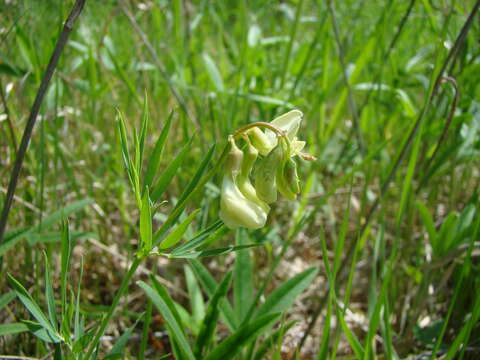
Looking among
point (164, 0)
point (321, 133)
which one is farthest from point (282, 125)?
point (164, 0)

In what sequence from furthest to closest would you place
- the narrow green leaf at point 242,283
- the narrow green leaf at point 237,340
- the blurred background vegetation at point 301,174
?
the blurred background vegetation at point 301,174
the narrow green leaf at point 242,283
the narrow green leaf at point 237,340

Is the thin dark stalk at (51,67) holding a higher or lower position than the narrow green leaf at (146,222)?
higher

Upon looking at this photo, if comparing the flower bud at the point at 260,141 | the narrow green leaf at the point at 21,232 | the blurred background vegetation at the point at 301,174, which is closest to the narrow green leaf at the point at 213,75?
the blurred background vegetation at the point at 301,174

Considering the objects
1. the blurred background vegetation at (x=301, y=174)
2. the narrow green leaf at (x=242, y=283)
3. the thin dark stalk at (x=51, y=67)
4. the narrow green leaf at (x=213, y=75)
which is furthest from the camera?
the narrow green leaf at (x=213, y=75)

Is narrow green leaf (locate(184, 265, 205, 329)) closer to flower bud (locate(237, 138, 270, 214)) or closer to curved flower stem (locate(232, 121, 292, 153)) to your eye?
flower bud (locate(237, 138, 270, 214))

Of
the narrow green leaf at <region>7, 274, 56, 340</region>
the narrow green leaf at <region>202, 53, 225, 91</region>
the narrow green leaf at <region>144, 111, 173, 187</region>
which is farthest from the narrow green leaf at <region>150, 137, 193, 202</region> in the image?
the narrow green leaf at <region>202, 53, 225, 91</region>

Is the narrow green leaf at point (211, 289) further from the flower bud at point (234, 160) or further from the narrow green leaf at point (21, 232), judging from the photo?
the flower bud at point (234, 160)

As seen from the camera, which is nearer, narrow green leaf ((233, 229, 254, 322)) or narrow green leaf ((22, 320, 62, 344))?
narrow green leaf ((22, 320, 62, 344))
